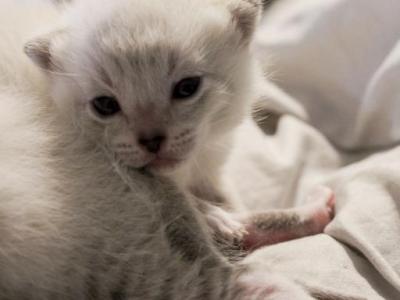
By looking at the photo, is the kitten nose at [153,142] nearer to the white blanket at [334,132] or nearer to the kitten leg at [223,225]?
the kitten leg at [223,225]

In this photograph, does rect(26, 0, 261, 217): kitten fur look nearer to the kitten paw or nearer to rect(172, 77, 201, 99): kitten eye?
rect(172, 77, 201, 99): kitten eye

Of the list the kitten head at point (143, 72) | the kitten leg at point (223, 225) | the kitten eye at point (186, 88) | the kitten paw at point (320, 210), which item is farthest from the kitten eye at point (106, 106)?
the kitten paw at point (320, 210)

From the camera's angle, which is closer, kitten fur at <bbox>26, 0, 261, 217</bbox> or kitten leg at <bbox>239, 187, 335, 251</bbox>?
kitten fur at <bbox>26, 0, 261, 217</bbox>

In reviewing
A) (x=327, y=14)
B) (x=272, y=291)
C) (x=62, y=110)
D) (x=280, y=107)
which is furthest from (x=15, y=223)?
(x=327, y=14)

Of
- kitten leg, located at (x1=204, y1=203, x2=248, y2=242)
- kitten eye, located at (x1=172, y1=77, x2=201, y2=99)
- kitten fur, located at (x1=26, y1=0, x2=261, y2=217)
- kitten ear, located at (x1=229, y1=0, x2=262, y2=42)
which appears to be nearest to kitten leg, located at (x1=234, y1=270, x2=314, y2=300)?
kitten leg, located at (x1=204, y1=203, x2=248, y2=242)

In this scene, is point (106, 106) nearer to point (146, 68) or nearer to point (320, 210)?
point (146, 68)
